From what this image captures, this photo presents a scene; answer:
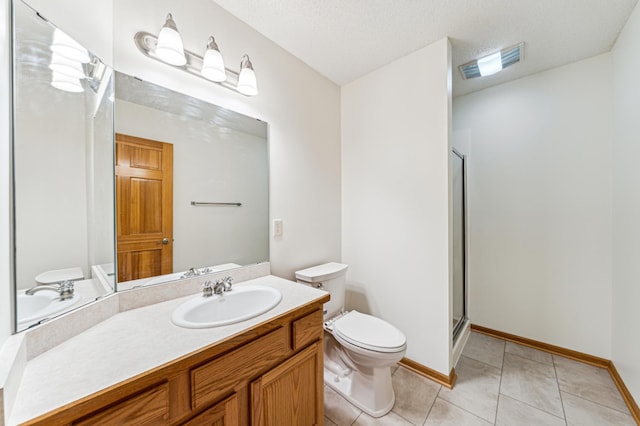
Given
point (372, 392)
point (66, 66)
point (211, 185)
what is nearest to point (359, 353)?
point (372, 392)

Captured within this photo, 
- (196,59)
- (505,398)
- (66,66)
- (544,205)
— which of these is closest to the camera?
(66,66)

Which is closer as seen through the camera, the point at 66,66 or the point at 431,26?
the point at 66,66

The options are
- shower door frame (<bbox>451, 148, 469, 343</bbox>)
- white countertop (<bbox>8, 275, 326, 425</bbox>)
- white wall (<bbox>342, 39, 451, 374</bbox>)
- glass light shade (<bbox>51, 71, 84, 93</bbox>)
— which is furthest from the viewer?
shower door frame (<bbox>451, 148, 469, 343</bbox>)

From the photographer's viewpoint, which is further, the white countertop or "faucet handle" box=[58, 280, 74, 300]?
"faucet handle" box=[58, 280, 74, 300]

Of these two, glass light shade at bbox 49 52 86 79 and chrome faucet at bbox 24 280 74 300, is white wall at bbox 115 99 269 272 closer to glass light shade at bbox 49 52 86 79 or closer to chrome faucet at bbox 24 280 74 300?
glass light shade at bbox 49 52 86 79

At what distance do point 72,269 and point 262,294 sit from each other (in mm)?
776

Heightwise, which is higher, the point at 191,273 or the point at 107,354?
the point at 191,273

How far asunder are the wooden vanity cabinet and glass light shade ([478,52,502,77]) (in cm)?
230

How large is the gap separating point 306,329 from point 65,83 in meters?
1.37

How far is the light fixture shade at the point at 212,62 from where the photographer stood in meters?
1.27

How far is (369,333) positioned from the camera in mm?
1525

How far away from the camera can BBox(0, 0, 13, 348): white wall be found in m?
0.65

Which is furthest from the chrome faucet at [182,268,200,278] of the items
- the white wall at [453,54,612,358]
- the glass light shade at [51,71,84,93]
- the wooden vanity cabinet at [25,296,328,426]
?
the white wall at [453,54,612,358]

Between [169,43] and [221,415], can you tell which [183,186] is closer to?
[169,43]
